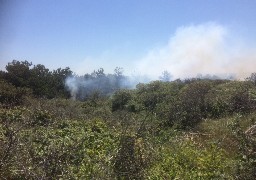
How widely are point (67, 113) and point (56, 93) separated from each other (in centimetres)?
1136

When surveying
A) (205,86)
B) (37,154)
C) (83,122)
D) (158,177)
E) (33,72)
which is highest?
(33,72)

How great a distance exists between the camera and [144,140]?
41.0 feet

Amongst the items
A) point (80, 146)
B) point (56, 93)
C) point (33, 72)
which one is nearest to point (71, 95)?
point (56, 93)

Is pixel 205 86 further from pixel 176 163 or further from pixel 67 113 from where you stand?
pixel 176 163

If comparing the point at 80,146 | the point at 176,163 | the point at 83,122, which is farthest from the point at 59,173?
the point at 83,122

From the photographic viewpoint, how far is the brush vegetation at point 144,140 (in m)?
9.02

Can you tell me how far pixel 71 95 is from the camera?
33.9m

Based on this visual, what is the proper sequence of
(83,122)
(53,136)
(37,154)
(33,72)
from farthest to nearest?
(33,72), (83,122), (53,136), (37,154)

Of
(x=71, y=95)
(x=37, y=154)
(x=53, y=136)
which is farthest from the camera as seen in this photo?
(x=71, y=95)

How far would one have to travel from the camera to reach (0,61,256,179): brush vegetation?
29.6ft

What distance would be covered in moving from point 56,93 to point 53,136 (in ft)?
58.2

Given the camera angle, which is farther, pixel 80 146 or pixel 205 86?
pixel 205 86

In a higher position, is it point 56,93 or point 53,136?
point 56,93

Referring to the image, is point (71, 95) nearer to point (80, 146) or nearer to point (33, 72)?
point (33, 72)
